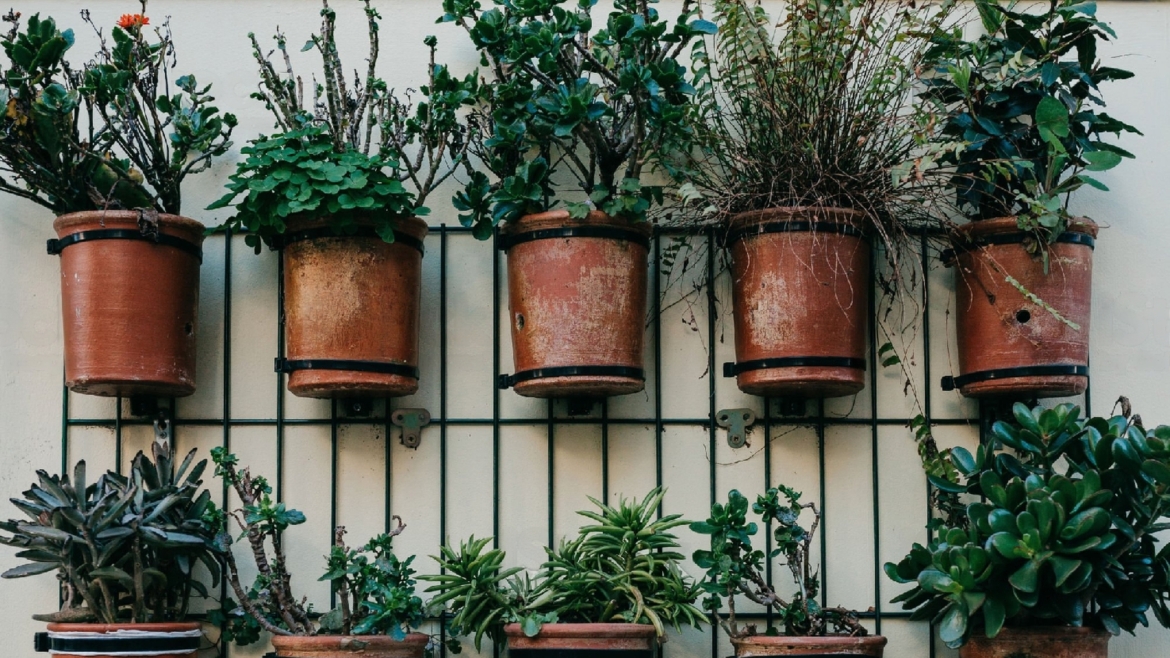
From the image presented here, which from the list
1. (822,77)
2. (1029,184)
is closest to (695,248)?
(822,77)

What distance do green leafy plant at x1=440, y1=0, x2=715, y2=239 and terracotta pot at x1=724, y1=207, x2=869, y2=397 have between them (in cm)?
28

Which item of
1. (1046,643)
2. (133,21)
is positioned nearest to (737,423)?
(1046,643)

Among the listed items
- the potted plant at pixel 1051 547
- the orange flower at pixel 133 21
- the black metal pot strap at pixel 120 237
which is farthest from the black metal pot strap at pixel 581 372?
the orange flower at pixel 133 21

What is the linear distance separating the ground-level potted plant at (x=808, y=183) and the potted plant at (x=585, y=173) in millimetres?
135

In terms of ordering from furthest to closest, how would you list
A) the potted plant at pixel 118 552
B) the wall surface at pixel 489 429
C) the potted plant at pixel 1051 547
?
the wall surface at pixel 489 429 → the potted plant at pixel 118 552 → the potted plant at pixel 1051 547

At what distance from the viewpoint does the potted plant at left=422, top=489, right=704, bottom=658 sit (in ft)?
9.51

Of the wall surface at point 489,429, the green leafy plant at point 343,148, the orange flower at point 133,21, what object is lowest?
the wall surface at point 489,429

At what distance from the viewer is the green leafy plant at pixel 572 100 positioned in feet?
9.98

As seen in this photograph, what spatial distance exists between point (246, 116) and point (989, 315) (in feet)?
5.61

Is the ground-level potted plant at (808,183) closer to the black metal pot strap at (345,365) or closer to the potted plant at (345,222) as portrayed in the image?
the potted plant at (345,222)

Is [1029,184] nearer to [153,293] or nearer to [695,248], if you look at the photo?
[695,248]

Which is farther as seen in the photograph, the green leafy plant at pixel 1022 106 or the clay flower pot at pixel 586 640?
the green leafy plant at pixel 1022 106

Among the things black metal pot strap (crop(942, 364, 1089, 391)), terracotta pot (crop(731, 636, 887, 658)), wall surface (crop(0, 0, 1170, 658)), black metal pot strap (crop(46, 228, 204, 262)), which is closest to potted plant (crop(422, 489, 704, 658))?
terracotta pot (crop(731, 636, 887, 658))

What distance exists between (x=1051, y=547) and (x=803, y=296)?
2.29ft
